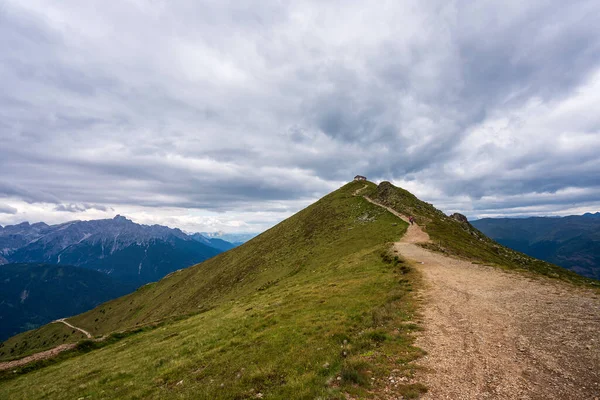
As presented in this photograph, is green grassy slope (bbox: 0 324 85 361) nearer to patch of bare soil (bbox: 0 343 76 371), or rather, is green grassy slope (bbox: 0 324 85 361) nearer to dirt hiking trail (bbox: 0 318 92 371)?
dirt hiking trail (bbox: 0 318 92 371)

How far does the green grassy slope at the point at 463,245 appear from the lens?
44.5 metres

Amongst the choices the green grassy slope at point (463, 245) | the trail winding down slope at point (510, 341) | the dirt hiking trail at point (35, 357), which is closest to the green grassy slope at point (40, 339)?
the dirt hiking trail at point (35, 357)

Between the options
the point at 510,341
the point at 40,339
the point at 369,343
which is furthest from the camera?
the point at 40,339

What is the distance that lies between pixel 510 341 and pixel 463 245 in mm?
38429

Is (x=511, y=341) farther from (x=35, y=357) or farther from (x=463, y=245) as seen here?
(x=35, y=357)

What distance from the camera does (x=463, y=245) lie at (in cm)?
4847

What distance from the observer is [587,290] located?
23.0 metres

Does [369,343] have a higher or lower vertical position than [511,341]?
lower

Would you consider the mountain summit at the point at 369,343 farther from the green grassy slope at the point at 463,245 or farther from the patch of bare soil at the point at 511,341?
the green grassy slope at the point at 463,245

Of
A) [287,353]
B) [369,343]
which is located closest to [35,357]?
[287,353]

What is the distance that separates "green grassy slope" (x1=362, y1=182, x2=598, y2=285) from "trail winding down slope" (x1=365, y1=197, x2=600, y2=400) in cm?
1857

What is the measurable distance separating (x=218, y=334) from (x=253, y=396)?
13.5 metres

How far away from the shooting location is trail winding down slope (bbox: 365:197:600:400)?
10578 mm

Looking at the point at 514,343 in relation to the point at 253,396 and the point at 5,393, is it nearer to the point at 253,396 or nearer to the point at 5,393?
the point at 253,396
